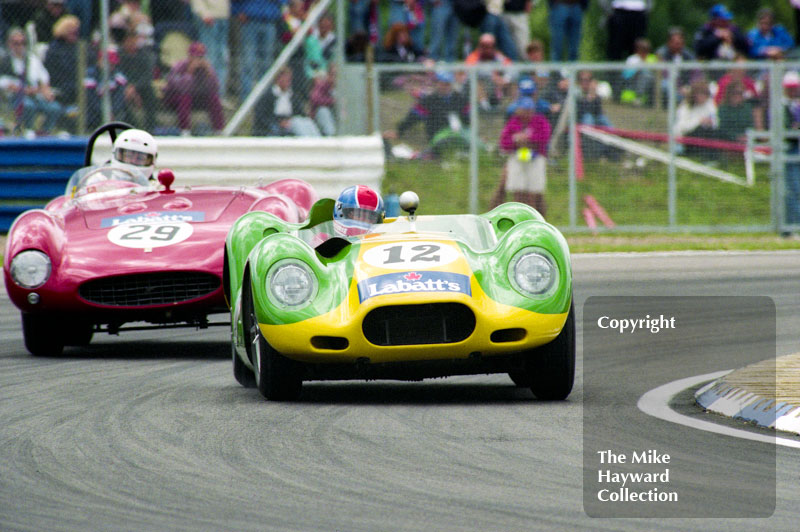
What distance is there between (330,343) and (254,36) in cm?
967

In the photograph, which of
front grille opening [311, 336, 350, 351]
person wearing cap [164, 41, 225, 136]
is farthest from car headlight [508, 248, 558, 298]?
person wearing cap [164, 41, 225, 136]

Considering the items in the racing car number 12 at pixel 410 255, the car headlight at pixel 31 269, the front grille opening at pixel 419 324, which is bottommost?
the car headlight at pixel 31 269

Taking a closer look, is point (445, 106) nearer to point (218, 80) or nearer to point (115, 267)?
point (218, 80)

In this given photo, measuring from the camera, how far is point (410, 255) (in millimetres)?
6859

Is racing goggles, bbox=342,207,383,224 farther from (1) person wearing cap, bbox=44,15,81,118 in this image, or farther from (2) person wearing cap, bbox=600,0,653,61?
(2) person wearing cap, bbox=600,0,653,61

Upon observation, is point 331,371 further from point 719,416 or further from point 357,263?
point 719,416

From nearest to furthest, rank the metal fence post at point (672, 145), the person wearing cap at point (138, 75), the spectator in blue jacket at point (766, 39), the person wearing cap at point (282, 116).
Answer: the person wearing cap at point (138, 75), the person wearing cap at point (282, 116), the metal fence post at point (672, 145), the spectator in blue jacket at point (766, 39)

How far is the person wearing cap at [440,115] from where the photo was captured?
54.5 ft

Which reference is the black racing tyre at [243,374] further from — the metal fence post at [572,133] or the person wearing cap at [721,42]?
the person wearing cap at [721,42]

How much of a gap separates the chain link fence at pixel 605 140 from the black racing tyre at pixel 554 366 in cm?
960

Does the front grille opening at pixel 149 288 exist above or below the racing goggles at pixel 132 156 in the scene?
below

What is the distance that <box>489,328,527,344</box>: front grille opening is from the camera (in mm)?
6723

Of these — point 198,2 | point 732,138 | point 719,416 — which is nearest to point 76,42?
point 198,2

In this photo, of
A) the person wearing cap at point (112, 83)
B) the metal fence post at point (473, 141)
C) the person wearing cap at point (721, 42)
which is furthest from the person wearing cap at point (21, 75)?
the person wearing cap at point (721, 42)
